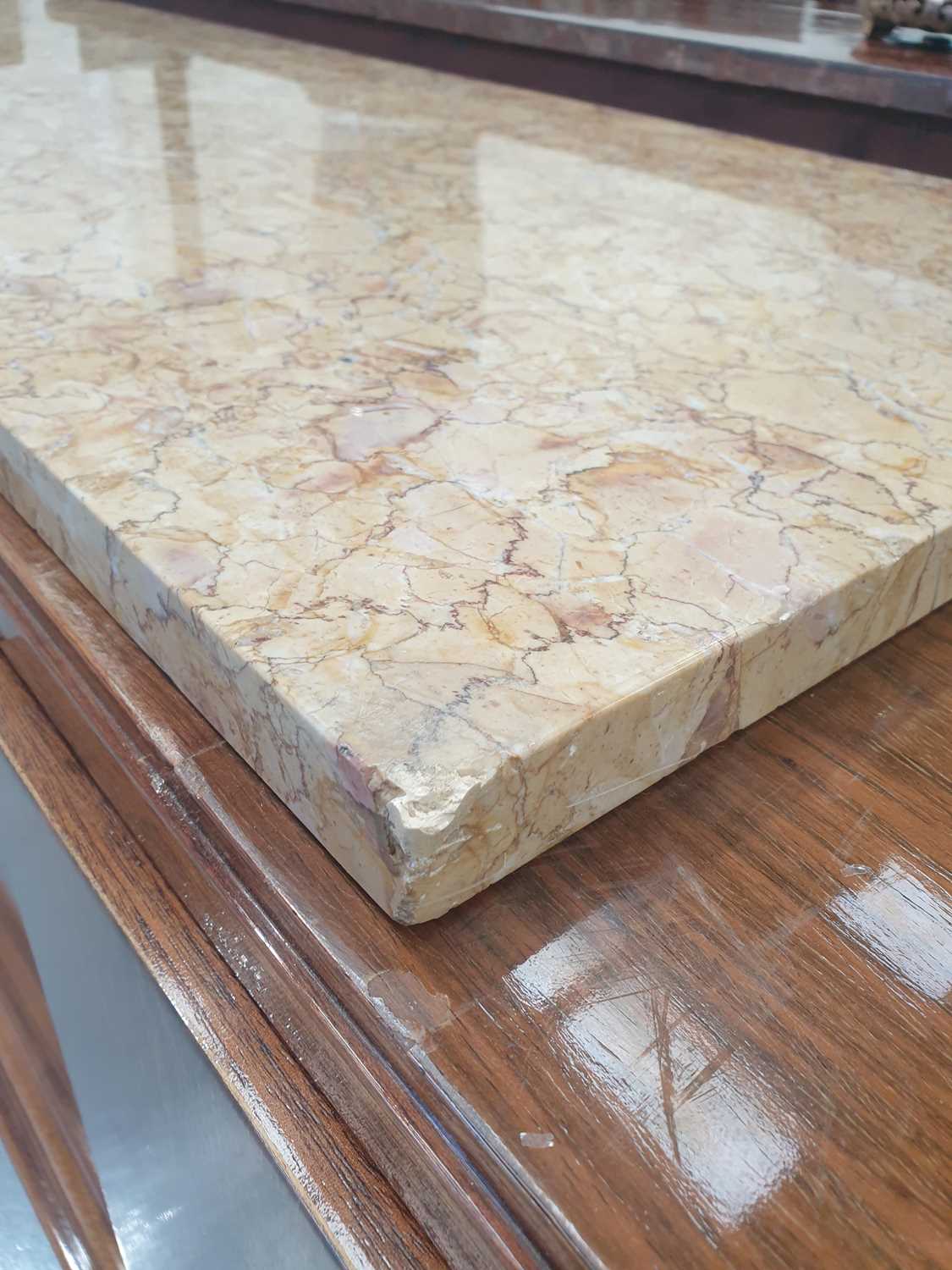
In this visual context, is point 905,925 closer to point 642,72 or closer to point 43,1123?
point 43,1123

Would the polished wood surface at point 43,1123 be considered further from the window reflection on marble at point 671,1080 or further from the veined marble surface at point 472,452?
the window reflection on marble at point 671,1080

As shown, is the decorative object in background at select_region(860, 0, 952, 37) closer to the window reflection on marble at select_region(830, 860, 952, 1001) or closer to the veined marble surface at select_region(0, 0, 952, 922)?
the veined marble surface at select_region(0, 0, 952, 922)

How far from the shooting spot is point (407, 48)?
204cm

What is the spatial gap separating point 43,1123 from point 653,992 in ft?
2.92

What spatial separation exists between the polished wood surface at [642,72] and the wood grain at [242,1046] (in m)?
0.81

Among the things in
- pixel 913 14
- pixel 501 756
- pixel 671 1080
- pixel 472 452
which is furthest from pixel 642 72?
pixel 671 1080

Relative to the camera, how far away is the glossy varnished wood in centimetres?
42

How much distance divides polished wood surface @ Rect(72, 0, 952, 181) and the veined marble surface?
4.2 inches

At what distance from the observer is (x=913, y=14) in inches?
58.3

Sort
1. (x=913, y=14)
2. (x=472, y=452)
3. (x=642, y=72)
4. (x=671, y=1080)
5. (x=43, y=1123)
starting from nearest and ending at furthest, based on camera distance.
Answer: (x=671, y=1080), (x=472, y=452), (x=43, y=1123), (x=913, y=14), (x=642, y=72)

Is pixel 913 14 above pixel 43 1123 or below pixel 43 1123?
above

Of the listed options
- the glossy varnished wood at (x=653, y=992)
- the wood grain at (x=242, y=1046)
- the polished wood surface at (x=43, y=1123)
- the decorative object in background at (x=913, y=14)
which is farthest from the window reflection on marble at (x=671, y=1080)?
the decorative object in background at (x=913, y=14)

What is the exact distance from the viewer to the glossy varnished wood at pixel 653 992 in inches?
16.7

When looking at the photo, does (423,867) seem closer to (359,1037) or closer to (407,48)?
(359,1037)
